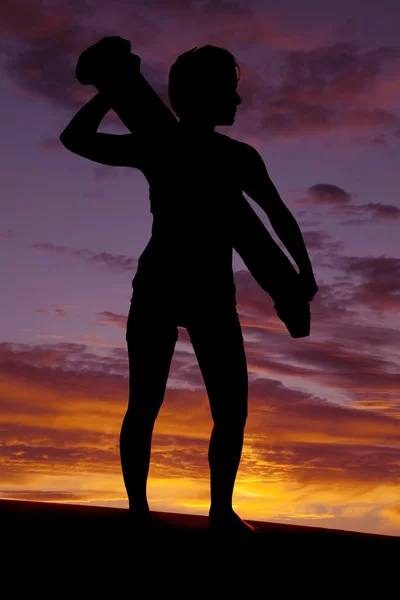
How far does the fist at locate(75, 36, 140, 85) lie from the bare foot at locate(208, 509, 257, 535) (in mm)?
2908

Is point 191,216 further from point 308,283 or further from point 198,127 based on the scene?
point 308,283

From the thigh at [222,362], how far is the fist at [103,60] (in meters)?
1.77

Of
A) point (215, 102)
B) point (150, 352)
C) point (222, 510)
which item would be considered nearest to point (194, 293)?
point (150, 352)

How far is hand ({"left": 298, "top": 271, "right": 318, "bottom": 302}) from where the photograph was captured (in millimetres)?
5691

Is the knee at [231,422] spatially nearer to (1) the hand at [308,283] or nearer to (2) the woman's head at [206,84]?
(1) the hand at [308,283]

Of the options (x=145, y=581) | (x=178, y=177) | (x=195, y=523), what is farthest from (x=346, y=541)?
(x=178, y=177)

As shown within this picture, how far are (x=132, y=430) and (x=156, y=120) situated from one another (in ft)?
6.90

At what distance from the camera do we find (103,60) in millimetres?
5809

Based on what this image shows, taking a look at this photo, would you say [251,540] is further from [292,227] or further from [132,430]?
[292,227]

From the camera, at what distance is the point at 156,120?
603cm

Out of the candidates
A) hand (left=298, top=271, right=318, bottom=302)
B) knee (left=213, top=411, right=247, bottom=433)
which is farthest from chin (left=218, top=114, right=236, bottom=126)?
knee (left=213, top=411, right=247, bottom=433)

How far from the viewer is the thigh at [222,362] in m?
5.48

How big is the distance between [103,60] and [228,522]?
3.07 metres

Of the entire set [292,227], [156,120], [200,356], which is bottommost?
[200,356]
